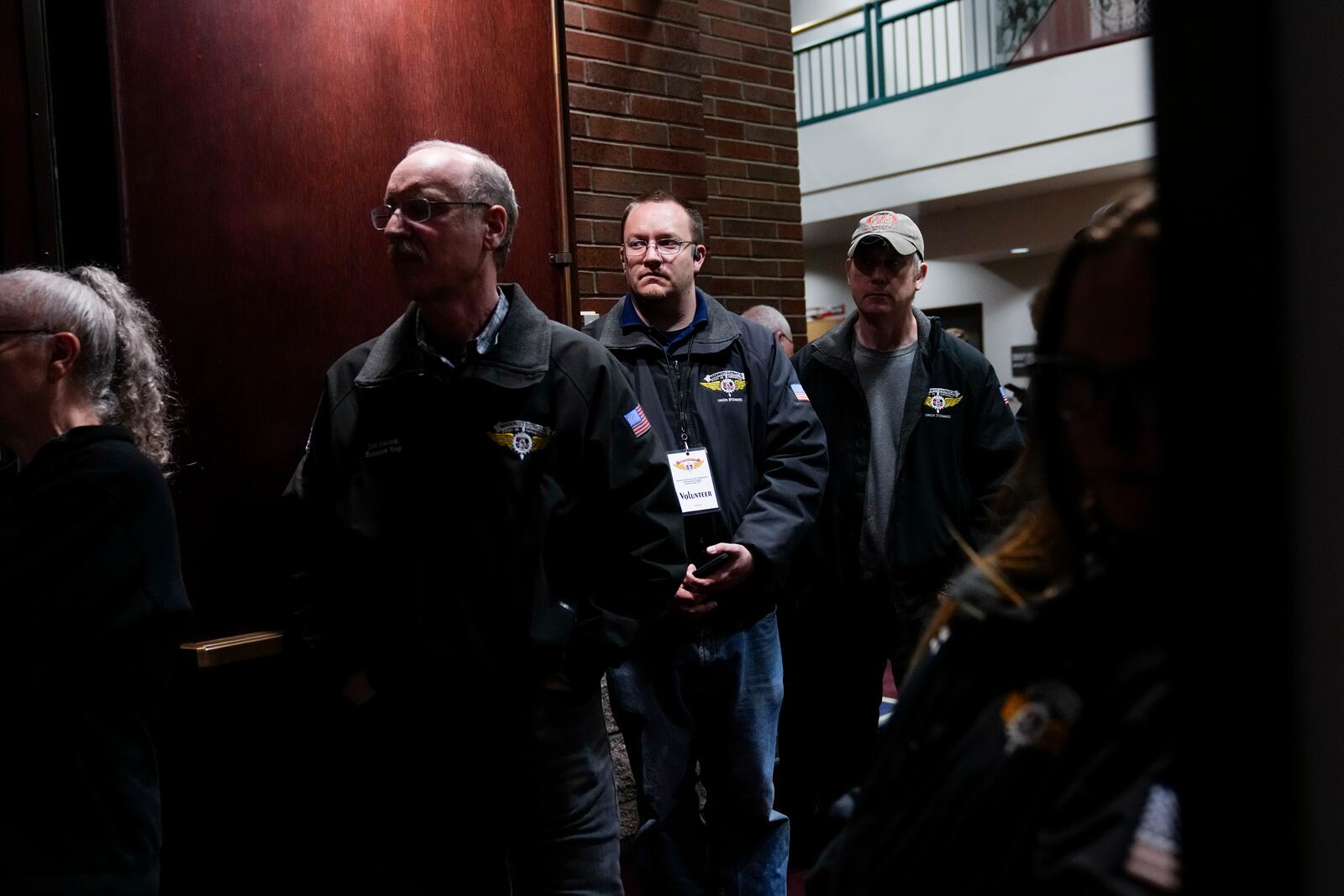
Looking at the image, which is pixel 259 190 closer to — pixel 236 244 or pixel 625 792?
pixel 236 244

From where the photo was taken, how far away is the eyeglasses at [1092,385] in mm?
718

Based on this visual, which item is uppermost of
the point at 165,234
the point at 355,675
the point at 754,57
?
the point at 754,57

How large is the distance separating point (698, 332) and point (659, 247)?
26 cm

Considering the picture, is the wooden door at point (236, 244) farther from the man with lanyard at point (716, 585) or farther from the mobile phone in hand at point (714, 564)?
the mobile phone in hand at point (714, 564)

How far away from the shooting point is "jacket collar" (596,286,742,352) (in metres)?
3.10

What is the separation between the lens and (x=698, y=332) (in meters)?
3.16

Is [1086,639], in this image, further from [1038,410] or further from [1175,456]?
[1175,456]

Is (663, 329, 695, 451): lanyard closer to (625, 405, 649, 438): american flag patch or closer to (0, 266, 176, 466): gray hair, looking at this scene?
(625, 405, 649, 438): american flag patch

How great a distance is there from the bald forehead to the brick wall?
4.39 feet

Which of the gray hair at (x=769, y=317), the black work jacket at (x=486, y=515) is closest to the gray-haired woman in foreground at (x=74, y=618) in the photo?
the black work jacket at (x=486, y=515)

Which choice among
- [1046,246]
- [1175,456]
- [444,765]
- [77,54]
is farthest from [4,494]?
[1046,246]

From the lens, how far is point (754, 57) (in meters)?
4.87

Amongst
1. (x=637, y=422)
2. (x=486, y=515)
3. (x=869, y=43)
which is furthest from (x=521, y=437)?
(x=869, y=43)

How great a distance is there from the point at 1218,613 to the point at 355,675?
2.12m
